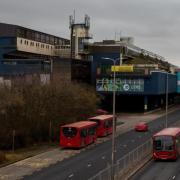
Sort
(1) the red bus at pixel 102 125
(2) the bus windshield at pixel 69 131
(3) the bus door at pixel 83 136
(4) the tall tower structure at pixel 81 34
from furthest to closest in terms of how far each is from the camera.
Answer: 1. (4) the tall tower structure at pixel 81 34
2. (1) the red bus at pixel 102 125
3. (3) the bus door at pixel 83 136
4. (2) the bus windshield at pixel 69 131

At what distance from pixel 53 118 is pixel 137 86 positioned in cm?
5911

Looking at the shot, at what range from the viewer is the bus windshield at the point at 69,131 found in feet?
209

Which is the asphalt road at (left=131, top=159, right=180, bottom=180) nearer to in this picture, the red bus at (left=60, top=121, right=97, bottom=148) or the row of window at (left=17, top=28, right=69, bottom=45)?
the red bus at (left=60, top=121, right=97, bottom=148)

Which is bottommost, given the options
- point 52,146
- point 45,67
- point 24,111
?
point 52,146

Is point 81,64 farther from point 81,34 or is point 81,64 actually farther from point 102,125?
point 102,125

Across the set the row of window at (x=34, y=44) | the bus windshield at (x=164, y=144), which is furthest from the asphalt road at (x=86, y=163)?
the row of window at (x=34, y=44)

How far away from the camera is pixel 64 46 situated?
461 ft

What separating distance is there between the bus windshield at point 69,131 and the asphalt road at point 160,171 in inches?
552

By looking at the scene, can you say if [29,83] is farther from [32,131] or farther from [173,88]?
[173,88]

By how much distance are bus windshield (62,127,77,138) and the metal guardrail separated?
930cm

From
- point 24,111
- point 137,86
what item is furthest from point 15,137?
point 137,86

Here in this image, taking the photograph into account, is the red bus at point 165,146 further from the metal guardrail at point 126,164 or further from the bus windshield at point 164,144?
the metal guardrail at point 126,164

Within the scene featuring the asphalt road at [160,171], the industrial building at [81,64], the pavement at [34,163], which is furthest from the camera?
the industrial building at [81,64]

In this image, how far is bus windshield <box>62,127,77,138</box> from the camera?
209ft
